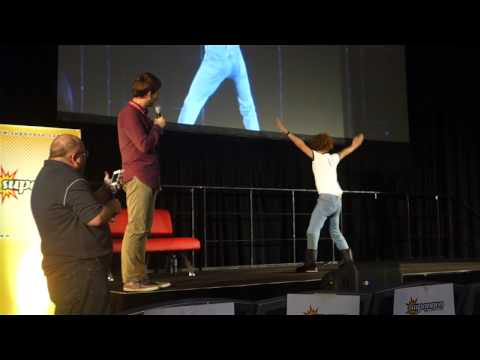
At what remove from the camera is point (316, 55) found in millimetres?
6219

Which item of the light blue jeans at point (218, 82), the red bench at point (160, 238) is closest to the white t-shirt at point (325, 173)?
the red bench at point (160, 238)

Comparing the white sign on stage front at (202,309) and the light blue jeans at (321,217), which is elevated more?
the light blue jeans at (321,217)

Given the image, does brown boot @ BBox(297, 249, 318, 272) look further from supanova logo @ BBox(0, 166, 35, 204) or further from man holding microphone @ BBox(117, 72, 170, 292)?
supanova logo @ BBox(0, 166, 35, 204)

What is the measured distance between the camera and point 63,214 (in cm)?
202

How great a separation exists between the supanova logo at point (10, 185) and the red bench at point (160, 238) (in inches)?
27.7

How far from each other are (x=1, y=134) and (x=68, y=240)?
172 cm

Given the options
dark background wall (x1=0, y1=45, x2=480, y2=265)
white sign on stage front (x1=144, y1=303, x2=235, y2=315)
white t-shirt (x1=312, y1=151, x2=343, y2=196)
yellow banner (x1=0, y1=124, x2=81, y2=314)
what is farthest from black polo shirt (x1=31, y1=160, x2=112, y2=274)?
dark background wall (x1=0, y1=45, x2=480, y2=265)

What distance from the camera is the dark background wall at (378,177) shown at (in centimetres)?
551

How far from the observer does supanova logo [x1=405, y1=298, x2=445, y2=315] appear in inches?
67.0

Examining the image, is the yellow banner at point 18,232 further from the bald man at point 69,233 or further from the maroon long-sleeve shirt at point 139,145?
the bald man at point 69,233

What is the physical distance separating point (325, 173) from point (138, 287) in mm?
→ 1973
